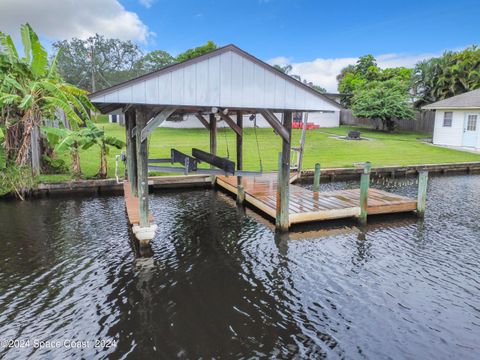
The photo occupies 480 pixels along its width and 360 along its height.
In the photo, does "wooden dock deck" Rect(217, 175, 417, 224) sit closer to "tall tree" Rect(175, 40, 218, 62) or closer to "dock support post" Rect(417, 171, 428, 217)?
"dock support post" Rect(417, 171, 428, 217)

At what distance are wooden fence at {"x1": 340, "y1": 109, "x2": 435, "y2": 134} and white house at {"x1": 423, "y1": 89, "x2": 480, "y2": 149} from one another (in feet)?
21.1

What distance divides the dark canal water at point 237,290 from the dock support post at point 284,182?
1.79 feet

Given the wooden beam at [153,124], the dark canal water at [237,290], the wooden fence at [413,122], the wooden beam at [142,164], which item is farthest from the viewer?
the wooden fence at [413,122]

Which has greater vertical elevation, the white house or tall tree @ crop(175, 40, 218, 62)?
tall tree @ crop(175, 40, 218, 62)

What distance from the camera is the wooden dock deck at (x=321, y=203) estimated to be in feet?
33.2

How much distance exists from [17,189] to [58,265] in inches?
275

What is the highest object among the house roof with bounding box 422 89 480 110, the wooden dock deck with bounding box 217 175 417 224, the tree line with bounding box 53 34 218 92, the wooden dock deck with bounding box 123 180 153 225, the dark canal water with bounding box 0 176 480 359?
the tree line with bounding box 53 34 218 92

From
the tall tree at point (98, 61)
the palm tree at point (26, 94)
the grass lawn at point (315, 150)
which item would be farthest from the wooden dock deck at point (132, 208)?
the tall tree at point (98, 61)

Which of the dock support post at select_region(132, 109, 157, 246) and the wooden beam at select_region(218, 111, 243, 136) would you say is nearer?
the dock support post at select_region(132, 109, 157, 246)

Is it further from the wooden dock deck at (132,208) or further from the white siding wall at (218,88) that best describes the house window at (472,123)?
the wooden dock deck at (132,208)

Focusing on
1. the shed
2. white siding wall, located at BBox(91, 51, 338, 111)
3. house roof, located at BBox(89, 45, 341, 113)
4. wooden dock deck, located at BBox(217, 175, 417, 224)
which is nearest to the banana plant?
the shed

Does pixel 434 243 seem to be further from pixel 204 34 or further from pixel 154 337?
pixel 204 34

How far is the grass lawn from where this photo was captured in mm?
18578

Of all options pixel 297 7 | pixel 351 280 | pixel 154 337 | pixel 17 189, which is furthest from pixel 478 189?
pixel 297 7
